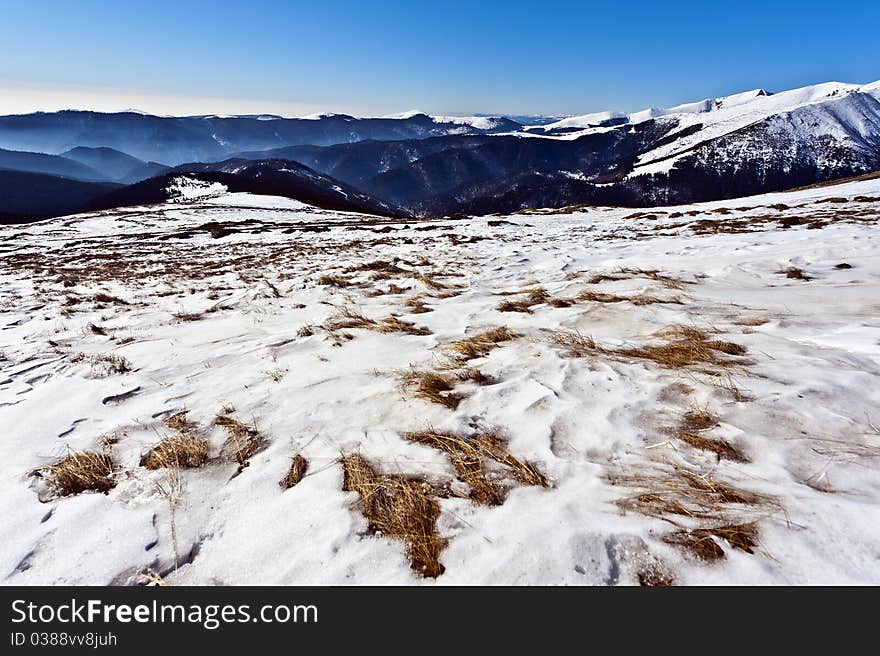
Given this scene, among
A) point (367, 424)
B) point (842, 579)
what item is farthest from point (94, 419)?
point (842, 579)

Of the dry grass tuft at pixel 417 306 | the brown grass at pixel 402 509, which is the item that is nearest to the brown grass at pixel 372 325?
the dry grass tuft at pixel 417 306

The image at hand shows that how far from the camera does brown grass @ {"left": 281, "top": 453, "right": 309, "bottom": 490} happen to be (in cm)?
261

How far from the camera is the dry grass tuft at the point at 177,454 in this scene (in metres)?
2.83

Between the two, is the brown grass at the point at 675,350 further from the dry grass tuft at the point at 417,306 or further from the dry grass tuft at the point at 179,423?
the dry grass tuft at the point at 179,423

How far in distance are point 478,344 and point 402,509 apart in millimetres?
2553

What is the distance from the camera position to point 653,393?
3.24 meters

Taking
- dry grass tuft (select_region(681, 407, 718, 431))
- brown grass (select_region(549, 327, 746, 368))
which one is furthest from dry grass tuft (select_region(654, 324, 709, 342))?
dry grass tuft (select_region(681, 407, 718, 431))

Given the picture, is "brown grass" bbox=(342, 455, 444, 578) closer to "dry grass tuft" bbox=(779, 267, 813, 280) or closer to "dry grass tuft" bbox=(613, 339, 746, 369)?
"dry grass tuft" bbox=(613, 339, 746, 369)

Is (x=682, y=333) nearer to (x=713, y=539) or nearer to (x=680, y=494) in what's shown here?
(x=680, y=494)

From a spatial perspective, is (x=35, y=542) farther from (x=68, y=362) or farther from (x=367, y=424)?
(x=68, y=362)

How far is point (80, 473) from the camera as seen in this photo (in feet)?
8.98

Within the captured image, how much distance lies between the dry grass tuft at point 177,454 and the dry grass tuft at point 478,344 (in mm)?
2503

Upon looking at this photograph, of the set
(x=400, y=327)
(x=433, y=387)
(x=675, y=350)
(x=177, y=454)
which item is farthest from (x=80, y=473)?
(x=675, y=350)

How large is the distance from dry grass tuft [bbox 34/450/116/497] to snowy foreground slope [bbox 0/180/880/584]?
3 cm
